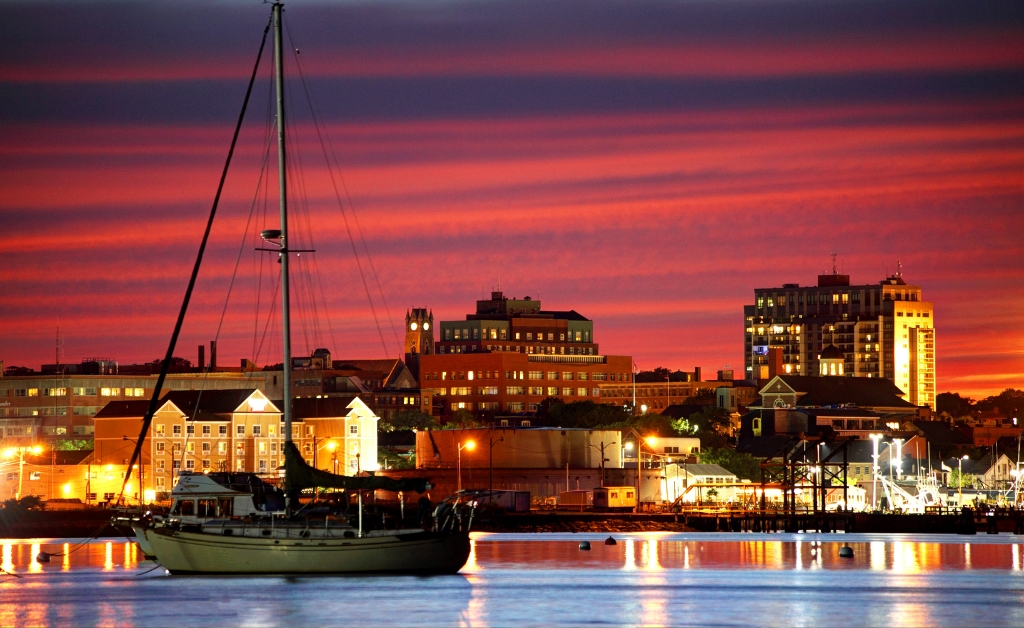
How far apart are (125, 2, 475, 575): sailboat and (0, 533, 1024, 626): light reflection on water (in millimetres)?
1051

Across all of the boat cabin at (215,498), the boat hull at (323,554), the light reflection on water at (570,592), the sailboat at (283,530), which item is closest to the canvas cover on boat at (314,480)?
the sailboat at (283,530)

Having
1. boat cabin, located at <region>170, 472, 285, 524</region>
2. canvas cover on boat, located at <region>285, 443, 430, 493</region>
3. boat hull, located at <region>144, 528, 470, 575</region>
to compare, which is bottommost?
boat hull, located at <region>144, 528, 470, 575</region>

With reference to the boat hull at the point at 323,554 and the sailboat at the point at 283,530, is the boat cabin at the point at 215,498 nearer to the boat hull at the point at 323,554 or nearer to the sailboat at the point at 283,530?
the sailboat at the point at 283,530

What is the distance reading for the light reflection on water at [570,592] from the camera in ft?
226

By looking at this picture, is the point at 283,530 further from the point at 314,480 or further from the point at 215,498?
the point at 215,498

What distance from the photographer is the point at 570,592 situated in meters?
79.8

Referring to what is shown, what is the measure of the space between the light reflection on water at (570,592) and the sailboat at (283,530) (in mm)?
1051

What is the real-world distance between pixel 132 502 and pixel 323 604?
122 metres

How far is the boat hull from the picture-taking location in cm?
8125

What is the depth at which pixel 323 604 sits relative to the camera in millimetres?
73312

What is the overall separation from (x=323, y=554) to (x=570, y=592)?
467 inches

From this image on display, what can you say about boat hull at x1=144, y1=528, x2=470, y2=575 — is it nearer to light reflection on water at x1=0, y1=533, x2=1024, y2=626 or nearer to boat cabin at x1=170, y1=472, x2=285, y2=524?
light reflection on water at x1=0, y1=533, x2=1024, y2=626

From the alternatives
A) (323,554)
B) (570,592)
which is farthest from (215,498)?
(570,592)

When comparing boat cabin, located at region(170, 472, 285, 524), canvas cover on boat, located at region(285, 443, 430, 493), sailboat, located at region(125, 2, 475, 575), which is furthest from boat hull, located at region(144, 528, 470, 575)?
canvas cover on boat, located at region(285, 443, 430, 493)
